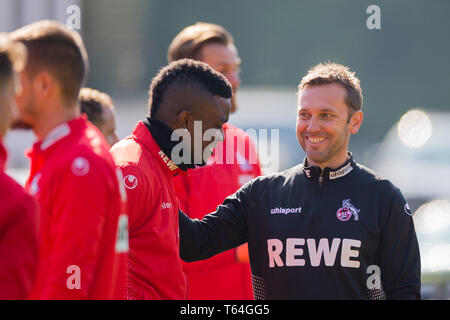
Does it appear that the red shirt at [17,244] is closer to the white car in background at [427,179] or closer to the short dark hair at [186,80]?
the short dark hair at [186,80]

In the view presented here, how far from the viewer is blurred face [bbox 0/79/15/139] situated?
2.51 m

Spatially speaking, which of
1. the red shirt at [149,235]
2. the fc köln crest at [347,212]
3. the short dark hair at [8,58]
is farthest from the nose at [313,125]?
the short dark hair at [8,58]

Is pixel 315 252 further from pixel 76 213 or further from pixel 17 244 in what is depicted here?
pixel 17 244

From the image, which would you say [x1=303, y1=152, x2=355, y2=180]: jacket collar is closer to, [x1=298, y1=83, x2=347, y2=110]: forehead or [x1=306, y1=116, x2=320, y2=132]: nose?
[x1=306, y1=116, x2=320, y2=132]: nose

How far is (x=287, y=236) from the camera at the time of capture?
11.7ft

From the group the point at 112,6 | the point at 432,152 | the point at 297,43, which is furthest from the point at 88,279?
the point at 297,43

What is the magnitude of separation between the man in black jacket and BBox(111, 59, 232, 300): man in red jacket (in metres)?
0.35

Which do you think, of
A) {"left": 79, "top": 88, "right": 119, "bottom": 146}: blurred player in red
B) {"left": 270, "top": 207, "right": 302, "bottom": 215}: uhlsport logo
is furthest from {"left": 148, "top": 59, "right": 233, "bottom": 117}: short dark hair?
{"left": 79, "top": 88, "right": 119, "bottom": 146}: blurred player in red

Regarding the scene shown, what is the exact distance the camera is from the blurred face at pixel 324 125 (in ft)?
12.1

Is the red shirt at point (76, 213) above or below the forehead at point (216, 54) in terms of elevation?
below

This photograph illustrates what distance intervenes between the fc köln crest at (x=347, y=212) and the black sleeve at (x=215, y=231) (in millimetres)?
477

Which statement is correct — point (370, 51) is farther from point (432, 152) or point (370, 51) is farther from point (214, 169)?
point (214, 169)

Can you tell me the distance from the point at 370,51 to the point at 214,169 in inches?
670

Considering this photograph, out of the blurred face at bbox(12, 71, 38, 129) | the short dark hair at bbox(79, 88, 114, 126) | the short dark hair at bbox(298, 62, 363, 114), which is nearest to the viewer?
the blurred face at bbox(12, 71, 38, 129)
